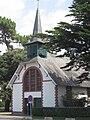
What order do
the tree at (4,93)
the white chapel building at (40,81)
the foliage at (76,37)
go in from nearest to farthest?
the foliage at (76,37) → the white chapel building at (40,81) → the tree at (4,93)

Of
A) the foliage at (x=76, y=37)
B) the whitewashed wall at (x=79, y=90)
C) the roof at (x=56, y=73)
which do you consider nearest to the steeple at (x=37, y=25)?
the roof at (x=56, y=73)

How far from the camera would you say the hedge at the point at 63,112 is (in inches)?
1657

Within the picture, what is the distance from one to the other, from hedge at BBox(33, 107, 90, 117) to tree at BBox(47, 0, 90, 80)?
4.65 m

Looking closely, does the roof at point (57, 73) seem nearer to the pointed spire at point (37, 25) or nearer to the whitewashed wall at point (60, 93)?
the whitewashed wall at point (60, 93)

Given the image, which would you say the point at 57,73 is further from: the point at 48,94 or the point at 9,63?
the point at 9,63

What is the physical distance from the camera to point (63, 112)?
44188 millimetres

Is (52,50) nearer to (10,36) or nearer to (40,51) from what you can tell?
(40,51)

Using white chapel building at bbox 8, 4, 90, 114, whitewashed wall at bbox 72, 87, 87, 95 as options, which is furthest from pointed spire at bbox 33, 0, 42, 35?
whitewashed wall at bbox 72, 87, 87, 95

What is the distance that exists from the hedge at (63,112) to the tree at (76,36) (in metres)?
4.65

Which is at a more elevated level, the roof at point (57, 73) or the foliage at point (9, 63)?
the foliage at point (9, 63)

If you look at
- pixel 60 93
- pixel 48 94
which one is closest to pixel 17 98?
pixel 48 94

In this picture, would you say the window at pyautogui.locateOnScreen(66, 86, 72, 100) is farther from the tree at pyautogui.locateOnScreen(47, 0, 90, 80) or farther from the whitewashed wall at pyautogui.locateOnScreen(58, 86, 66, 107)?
the tree at pyautogui.locateOnScreen(47, 0, 90, 80)

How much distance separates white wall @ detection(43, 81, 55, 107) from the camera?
161 ft

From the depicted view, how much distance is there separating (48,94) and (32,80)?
13.0 ft
